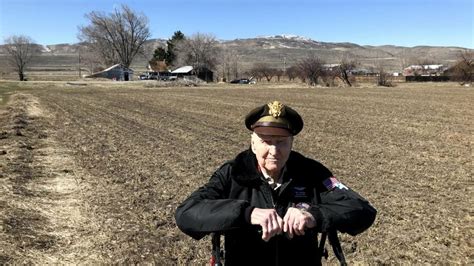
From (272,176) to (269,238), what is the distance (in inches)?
17.4

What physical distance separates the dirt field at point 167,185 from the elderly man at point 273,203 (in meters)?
2.56

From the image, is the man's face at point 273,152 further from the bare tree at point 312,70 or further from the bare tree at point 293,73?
the bare tree at point 293,73

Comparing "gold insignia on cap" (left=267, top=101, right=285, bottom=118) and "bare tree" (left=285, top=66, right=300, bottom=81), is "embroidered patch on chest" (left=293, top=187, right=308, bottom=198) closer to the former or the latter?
"gold insignia on cap" (left=267, top=101, right=285, bottom=118)

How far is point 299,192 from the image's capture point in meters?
2.69

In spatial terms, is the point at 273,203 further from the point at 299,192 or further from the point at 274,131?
the point at 274,131

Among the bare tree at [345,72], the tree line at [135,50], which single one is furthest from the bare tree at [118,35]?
the bare tree at [345,72]

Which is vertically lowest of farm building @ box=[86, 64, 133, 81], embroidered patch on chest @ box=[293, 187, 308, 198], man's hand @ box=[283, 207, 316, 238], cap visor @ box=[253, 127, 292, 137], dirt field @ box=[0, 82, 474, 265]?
dirt field @ box=[0, 82, 474, 265]

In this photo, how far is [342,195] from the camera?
2.67 meters

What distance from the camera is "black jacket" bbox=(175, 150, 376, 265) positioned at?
254cm

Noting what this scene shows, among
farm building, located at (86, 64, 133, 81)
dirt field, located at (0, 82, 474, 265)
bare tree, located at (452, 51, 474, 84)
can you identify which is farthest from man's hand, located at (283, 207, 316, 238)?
farm building, located at (86, 64, 133, 81)

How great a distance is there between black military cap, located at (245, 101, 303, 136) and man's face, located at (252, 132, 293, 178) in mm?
64

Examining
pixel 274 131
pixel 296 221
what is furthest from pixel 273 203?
pixel 274 131

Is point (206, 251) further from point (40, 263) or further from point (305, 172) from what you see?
point (305, 172)

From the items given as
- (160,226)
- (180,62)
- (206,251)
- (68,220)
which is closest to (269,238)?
(206,251)
